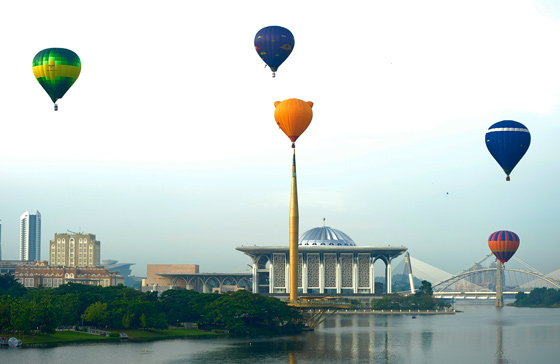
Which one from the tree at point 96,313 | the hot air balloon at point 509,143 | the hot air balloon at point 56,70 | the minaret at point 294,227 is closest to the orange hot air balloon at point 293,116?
the minaret at point 294,227

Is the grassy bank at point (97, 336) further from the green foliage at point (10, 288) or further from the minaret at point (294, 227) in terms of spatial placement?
the green foliage at point (10, 288)

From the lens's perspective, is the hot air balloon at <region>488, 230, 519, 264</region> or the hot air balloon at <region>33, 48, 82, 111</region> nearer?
the hot air balloon at <region>33, 48, 82, 111</region>

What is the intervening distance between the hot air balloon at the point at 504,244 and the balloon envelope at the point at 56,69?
114 meters

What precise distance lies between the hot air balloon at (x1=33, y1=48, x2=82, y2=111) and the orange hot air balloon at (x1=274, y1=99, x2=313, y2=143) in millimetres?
28157

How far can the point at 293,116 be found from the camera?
113625 millimetres

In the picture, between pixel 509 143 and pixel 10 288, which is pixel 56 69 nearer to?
pixel 10 288

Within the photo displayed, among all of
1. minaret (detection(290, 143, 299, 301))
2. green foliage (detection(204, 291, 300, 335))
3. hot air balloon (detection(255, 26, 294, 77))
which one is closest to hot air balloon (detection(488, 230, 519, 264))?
minaret (detection(290, 143, 299, 301))

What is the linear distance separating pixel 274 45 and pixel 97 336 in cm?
4425

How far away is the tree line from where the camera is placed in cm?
9744

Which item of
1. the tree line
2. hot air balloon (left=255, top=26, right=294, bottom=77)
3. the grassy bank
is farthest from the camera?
hot air balloon (left=255, top=26, right=294, bottom=77)

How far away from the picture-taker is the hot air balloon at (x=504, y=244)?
184 meters

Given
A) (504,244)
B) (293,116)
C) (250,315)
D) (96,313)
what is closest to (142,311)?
(96,313)

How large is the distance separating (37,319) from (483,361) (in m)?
51.6

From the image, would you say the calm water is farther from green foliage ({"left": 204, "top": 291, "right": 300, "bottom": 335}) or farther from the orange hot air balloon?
the orange hot air balloon
